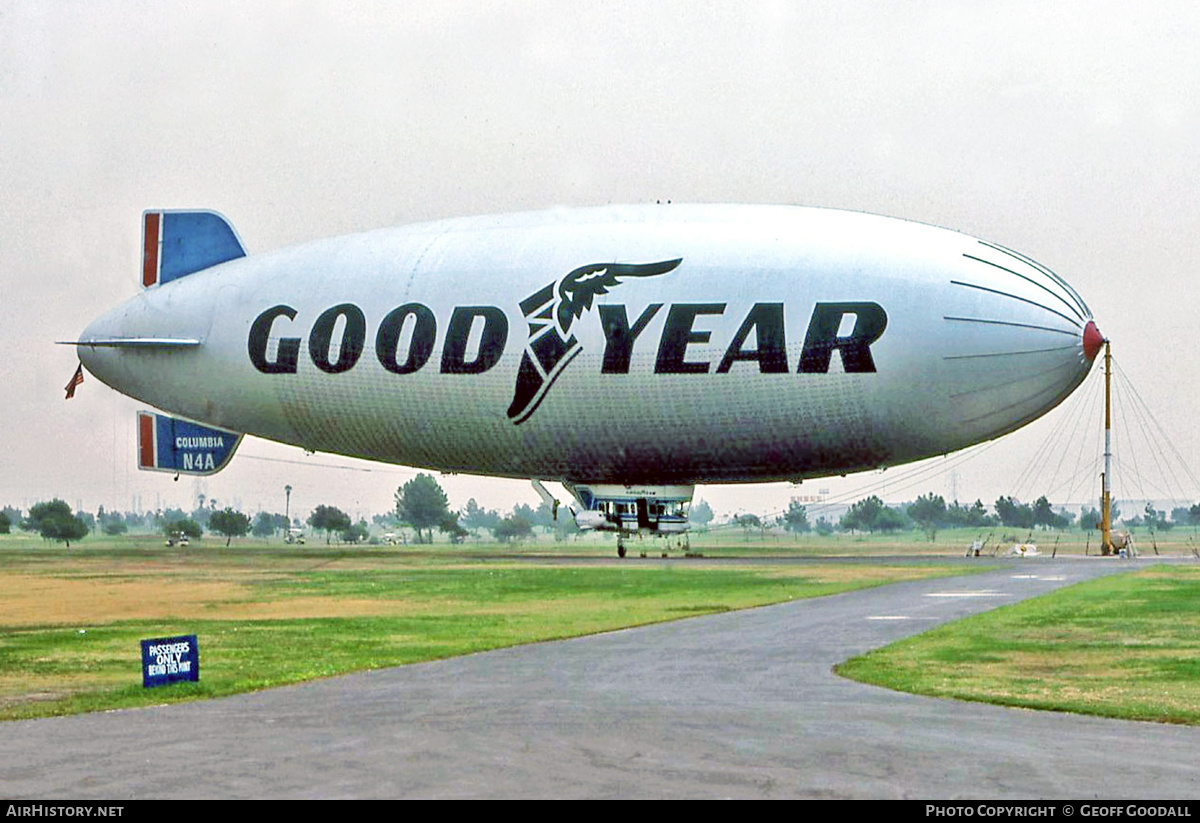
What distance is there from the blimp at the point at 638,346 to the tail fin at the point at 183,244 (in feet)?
13.8

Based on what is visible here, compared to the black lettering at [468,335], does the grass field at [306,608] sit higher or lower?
lower

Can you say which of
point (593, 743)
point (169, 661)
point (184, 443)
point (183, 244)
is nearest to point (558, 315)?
point (184, 443)

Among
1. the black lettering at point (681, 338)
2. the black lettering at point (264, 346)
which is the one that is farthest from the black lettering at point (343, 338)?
the black lettering at point (681, 338)

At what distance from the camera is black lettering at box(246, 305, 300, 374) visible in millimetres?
60938

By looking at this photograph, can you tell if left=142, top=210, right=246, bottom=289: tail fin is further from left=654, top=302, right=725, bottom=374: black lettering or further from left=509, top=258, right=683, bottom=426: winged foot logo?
left=654, top=302, right=725, bottom=374: black lettering

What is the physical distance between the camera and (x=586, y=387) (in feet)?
186

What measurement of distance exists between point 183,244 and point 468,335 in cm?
1762

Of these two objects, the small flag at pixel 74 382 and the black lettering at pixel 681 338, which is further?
the small flag at pixel 74 382

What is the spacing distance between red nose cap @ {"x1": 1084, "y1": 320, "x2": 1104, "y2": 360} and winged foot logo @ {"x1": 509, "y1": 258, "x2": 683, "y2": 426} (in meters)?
14.8

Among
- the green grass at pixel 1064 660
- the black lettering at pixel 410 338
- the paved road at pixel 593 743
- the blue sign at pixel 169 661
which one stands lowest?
the green grass at pixel 1064 660

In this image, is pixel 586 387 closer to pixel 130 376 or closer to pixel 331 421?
pixel 331 421

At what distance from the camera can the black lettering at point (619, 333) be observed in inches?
2200

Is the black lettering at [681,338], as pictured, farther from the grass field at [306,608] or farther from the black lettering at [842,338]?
the grass field at [306,608]
